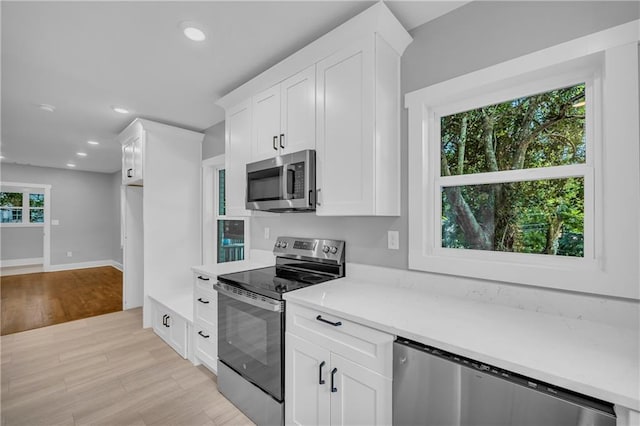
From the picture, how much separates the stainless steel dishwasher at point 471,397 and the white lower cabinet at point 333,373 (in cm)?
7

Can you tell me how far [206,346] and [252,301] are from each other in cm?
100

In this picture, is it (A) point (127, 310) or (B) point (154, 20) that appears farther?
(A) point (127, 310)

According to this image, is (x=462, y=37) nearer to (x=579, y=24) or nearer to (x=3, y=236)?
(x=579, y=24)

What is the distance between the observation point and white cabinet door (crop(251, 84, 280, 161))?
7.15ft

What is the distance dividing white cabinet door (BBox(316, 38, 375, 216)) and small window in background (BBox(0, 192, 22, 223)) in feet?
27.8

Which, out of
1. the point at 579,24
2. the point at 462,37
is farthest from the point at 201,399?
the point at 579,24

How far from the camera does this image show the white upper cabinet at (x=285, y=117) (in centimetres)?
195

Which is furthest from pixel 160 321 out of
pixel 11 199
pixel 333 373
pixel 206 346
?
pixel 11 199

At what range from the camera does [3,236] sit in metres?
6.59

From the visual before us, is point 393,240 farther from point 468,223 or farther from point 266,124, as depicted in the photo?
point 266,124

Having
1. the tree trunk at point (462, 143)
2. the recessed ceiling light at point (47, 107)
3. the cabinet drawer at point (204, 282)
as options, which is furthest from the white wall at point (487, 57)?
the recessed ceiling light at point (47, 107)

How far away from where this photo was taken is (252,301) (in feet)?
5.98

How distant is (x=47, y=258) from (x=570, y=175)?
922 centimetres

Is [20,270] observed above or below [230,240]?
below
